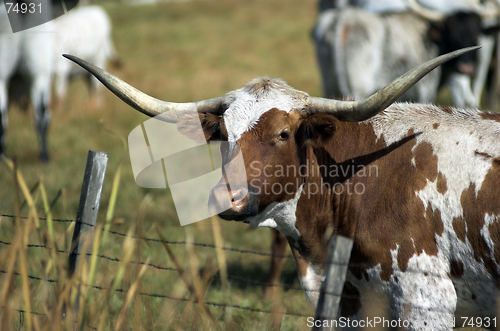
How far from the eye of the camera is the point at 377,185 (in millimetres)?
2564

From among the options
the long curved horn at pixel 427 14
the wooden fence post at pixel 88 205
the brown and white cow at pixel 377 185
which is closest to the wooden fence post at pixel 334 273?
the brown and white cow at pixel 377 185

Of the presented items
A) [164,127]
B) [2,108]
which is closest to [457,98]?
[164,127]

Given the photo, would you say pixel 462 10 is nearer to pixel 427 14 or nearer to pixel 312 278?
pixel 427 14

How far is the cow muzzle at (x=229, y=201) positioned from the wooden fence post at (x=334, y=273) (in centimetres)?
65

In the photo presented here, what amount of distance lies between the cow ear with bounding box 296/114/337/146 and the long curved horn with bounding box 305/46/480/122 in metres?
0.09

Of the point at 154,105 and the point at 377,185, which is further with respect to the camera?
the point at 154,105

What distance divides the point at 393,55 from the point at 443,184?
4.85 meters

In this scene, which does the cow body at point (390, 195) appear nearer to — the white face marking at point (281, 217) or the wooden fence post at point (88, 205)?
the white face marking at point (281, 217)

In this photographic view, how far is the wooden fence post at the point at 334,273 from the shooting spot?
182 centimetres

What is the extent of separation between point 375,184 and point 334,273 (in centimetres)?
89

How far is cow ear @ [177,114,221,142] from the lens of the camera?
2803mm

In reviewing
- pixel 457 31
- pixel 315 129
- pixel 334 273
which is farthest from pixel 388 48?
pixel 334 273

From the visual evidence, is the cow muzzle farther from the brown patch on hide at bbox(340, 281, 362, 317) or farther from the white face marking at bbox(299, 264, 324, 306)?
the brown patch on hide at bbox(340, 281, 362, 317)

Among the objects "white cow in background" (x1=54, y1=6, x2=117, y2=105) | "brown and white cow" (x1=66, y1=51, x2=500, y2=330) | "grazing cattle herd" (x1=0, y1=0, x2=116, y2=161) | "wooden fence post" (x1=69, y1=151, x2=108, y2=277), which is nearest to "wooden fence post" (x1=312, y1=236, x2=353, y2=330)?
"brown and white cow" (x1=66, y1=51, x2=500, y2=330)
